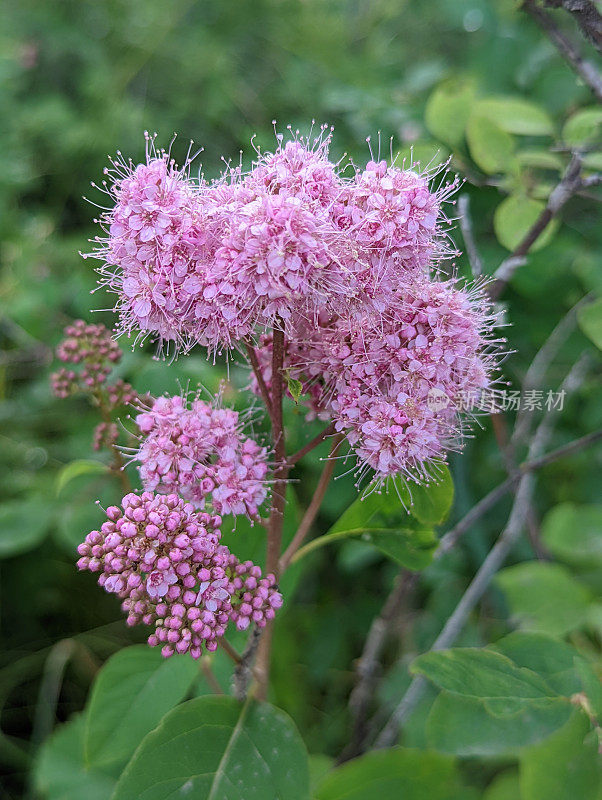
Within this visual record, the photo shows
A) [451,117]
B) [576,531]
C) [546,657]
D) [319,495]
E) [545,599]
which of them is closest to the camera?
[319,495]

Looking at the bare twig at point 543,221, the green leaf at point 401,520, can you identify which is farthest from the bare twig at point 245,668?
the bare twig at point 543,221

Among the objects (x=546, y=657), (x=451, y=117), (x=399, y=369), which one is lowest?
(x=546, y=657)

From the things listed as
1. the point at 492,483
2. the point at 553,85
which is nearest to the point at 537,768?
the point at 492,483

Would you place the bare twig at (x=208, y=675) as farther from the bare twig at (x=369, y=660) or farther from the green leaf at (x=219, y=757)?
the bare twig at (x=369, y=660)

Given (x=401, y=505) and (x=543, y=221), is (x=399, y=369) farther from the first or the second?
(x=543, y=221)

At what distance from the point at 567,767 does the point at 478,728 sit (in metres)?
0.16

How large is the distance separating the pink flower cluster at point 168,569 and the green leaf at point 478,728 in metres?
0.47

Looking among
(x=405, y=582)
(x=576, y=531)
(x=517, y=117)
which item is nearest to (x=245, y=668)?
(x=405, y=582)

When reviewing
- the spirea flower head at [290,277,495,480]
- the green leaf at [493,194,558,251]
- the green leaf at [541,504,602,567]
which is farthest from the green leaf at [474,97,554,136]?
the green leaf at [541,504,602,567]

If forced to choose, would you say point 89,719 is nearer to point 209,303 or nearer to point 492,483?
point 209,303

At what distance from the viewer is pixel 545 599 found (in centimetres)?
164

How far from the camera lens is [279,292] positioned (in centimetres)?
80

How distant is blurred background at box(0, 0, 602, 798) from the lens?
5.30 feet

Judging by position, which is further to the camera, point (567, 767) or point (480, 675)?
point (567, 767)
